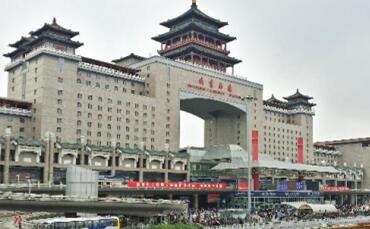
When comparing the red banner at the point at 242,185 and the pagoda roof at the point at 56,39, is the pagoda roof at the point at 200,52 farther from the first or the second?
the red banner at the point at 242,185

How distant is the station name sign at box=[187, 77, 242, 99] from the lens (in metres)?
117

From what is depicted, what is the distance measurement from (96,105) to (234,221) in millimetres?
47009

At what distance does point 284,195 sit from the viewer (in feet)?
320

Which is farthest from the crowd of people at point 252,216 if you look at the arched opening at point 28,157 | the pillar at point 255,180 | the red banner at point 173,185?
the arched opening at point 28,157

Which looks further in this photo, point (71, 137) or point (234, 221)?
point (71, 137)

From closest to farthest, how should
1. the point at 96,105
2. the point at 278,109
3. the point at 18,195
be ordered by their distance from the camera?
1. the point at 18,195
2. the point at 96,105
3. the point at 278,109

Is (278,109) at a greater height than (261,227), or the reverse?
(278,109)

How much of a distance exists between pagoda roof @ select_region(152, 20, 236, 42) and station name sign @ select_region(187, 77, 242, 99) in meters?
13.4

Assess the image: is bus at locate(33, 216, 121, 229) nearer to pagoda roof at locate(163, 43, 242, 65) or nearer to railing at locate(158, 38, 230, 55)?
pagoda roof at locate(163, 43, 242, 65)

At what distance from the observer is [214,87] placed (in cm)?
11988

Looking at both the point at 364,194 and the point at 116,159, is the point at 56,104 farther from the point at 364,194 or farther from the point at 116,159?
the point at 364,194

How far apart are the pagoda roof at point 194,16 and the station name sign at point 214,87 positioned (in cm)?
1659

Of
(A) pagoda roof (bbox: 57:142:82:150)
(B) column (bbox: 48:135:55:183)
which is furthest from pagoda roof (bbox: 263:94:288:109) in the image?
(B) column (bbox: 48:135:55:183)

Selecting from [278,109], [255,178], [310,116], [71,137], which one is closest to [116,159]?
[71,137]
